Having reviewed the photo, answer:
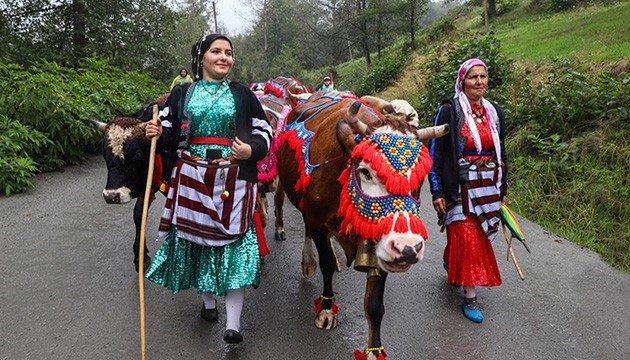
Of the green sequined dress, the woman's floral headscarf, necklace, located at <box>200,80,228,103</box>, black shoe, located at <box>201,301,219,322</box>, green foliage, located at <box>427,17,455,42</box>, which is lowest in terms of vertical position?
black shoe, located at <box>201,301,219,322</box>

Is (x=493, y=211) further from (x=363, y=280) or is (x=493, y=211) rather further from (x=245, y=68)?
(x=245, y=68)

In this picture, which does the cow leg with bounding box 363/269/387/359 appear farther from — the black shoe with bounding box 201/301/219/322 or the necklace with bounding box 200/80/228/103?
the necklace with bounding box 200/80/228/103

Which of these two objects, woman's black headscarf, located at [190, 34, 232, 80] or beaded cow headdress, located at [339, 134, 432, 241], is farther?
woman's black headscarf, located at [190, 34, 232, 80]

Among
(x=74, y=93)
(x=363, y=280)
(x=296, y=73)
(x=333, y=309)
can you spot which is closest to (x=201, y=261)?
(x=333, y=309)

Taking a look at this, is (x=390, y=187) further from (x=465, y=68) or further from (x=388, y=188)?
(x=465, y=68)

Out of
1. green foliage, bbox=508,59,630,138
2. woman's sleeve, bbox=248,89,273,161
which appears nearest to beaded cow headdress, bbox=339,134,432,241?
woman's sleeve, bbox=248,89,273,161

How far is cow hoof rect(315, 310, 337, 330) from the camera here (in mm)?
3717

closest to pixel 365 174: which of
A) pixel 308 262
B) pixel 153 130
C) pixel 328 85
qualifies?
pixel 153 130

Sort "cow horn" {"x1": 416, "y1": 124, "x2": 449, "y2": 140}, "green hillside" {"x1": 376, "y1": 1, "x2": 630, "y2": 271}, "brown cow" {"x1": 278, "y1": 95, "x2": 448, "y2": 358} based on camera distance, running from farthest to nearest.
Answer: "green hillside" {"x1": 376, "y1": 1, "x2": 630, "y2": 271}, "cow horn" {"x1": 416, "y1": 124, "x2": 449, "y2": 140}, "brown cow" {"x1": 278, "y1": 95, "x2": 448, "y2": 358}

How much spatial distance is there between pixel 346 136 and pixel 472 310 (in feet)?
6.75

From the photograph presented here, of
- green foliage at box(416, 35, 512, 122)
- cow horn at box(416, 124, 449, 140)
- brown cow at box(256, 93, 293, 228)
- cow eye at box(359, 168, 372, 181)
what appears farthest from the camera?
green foliage at box(416, 35, 512, 122)

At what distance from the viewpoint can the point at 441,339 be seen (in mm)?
3615

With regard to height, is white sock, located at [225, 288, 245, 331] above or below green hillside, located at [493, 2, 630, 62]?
below

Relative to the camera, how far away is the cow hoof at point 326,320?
12.2 feet
